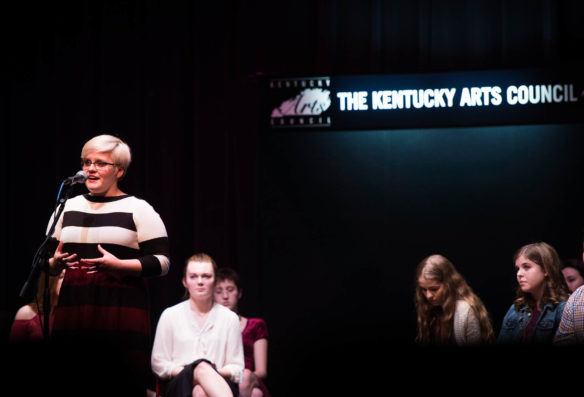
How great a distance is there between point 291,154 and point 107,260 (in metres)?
2.89

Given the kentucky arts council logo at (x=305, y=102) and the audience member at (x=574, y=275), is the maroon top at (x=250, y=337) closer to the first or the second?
the kentucky arts council logo at (x=305, y=102)

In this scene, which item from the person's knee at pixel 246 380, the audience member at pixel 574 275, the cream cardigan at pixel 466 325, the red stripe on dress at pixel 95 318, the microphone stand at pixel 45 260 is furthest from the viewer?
Answer: the audience member at pixel 574 275

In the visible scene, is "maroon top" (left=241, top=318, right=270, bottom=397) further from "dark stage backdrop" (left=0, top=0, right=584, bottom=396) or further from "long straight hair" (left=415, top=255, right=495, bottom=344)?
"long straight hair" (left=415, top=255, right=495, bottom=344)

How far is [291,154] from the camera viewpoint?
18.0 feet

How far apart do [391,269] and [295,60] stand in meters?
1.63

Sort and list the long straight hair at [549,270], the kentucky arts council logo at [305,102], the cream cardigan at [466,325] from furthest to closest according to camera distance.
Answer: the kentucky arts council logo at [305,102], the cream cardigan at [466,325], the long straight hair at [549,270]

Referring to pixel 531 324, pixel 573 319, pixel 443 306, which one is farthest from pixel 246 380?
pixel 573 319

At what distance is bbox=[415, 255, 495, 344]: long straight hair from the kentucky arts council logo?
134 cm

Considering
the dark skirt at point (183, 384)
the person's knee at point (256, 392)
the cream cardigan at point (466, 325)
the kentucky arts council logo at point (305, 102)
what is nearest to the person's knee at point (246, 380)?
the person's knee at point (256, 392)

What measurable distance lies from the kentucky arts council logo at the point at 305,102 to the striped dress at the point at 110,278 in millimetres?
2290

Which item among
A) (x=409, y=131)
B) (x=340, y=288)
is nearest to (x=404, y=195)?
(x=409, y=131)

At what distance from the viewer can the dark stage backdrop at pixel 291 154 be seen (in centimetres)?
521

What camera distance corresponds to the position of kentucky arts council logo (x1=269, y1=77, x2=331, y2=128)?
200 inches

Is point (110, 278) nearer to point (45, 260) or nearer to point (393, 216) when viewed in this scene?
point (45, 260)
